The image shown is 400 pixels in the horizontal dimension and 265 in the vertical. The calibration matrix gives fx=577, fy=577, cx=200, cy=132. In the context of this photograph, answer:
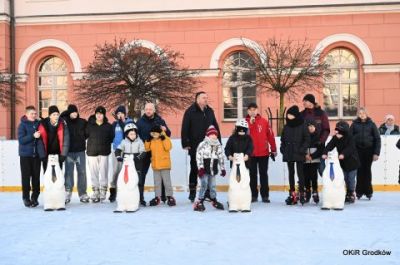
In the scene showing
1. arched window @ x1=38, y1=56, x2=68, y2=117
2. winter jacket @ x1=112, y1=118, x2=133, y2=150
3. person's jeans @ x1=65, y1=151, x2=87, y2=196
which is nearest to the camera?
winter jacket @ x1=112, y1=118, x2=133, y2=150

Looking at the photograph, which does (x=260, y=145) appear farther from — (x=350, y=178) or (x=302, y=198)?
(x=350, y=178)

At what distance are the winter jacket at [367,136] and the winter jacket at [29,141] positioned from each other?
18.2 feet

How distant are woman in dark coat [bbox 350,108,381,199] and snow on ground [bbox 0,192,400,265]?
28.5 inches

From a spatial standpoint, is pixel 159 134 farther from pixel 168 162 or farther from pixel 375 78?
pixel 375 78

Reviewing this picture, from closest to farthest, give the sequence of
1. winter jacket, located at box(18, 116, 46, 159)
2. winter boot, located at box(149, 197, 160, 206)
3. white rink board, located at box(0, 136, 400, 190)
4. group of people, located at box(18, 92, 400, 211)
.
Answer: group of people, located at box(18, 92, 400, 211), winter jacket, located at box(18, 116, 46, 159), winter boot, located at box(149, 197, 160, 206), white rink board, located at box(0, 136, 400, 190)

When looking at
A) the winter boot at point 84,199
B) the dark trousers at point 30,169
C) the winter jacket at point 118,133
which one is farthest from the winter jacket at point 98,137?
the dark trousers at point 30,169

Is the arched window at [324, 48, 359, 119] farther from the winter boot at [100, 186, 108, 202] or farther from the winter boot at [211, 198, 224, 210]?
the winter boot at [211, 198, 224, 210]

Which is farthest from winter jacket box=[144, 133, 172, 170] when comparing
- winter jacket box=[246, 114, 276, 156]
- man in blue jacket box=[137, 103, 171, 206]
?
winter jacket box=[246, 114, 276, 156]

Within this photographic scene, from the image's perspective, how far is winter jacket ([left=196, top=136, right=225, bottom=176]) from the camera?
9148 millimetres

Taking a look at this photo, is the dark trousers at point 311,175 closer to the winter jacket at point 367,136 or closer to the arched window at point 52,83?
the winter jacket at point 367,136

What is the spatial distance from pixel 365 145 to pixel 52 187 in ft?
18.3

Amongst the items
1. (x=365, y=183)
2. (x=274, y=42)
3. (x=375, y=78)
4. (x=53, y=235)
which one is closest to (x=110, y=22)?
(x=274, y=42)

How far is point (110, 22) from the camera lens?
20.4 m

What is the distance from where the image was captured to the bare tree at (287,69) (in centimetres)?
1789
